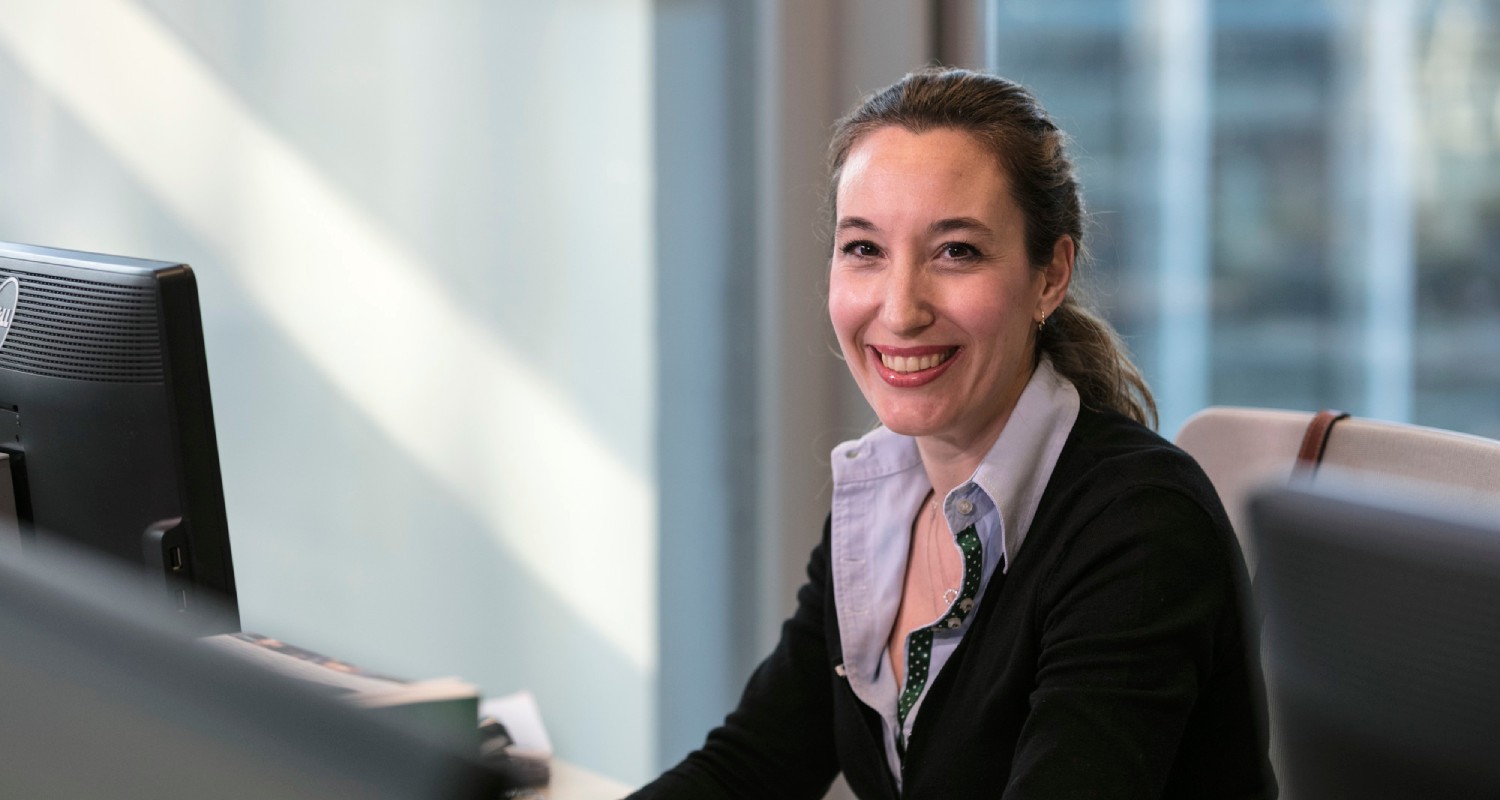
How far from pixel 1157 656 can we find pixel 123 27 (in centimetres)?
167

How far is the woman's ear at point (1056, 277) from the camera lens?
4.63 ft

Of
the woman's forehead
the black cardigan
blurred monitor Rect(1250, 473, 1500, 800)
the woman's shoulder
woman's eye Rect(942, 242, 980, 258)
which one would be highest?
the woman's forehead

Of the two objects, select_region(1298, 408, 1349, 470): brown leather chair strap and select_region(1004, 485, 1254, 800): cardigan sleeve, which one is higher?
select_region(1298, 408, 1349, 470): brown leather chair strap

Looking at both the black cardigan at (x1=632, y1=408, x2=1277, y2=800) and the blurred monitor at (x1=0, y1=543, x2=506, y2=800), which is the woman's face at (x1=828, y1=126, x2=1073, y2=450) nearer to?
Answer: the black cardigan at (x1=632, y1=408, x2=1277, y2=800)

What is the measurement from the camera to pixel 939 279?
1356mm

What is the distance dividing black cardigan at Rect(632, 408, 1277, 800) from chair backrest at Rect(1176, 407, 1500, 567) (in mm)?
75

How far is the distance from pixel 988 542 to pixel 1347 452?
356 millimetres

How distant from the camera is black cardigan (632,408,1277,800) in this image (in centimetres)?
108

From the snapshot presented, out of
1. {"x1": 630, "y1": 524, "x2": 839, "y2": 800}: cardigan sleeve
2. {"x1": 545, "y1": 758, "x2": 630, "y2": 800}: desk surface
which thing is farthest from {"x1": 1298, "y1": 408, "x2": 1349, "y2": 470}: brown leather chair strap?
{"x1": 545, "y1": 758, "x2": 630, "y2": 800}: desk surface

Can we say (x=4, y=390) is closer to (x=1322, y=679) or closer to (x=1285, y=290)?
(x=1322, y=679)

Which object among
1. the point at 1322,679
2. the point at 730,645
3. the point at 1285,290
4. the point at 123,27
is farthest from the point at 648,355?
the point at 1322,679

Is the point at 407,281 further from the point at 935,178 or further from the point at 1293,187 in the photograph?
the point at 1293,187

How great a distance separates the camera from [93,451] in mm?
1087

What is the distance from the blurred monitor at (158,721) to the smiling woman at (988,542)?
783 millimetres
